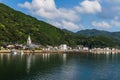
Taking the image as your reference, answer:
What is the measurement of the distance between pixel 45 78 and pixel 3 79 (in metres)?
10.3

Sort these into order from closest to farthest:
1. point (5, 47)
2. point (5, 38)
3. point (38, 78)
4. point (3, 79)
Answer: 1. point (3, 79)
2. point (38, 78)
3. point (5, 47)
4. point (5, 38)

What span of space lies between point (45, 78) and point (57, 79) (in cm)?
308

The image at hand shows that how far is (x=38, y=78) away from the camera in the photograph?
213ft

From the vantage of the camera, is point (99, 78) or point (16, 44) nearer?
point (99, 78)

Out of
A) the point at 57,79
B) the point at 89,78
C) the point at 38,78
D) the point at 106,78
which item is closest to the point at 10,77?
the point at 38,78

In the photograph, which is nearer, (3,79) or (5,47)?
(3,79)

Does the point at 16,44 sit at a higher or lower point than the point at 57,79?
higher

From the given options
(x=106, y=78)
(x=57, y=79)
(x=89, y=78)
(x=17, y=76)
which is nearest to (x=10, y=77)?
(x=17, y=76)

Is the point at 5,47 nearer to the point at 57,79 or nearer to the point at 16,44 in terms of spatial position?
the point at 16,44

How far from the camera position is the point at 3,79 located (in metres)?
60.6

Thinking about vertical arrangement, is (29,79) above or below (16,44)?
below

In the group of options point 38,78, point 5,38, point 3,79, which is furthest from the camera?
point 5,38

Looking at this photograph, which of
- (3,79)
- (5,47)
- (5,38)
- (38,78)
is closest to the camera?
(3,79)

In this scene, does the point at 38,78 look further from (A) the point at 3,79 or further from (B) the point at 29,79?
(A) the point at 3,79
